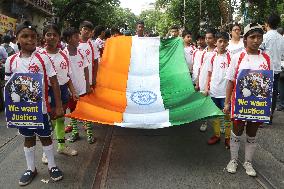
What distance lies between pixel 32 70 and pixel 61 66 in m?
0.92

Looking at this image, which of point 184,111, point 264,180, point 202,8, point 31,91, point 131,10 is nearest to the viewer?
point 31,91

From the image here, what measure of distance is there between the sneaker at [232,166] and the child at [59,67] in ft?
7.25

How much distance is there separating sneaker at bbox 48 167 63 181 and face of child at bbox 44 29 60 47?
1.65 metres

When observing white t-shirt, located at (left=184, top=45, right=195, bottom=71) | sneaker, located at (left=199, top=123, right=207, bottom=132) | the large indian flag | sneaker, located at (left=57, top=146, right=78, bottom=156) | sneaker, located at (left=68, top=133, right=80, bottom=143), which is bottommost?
sneaker, located at (left=57, top=146, right=78, bottom=156)

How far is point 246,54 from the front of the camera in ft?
15.4

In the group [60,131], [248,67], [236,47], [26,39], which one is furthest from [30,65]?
[236,47]

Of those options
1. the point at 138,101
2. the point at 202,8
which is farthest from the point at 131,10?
the point at 138,101

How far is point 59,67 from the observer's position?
529 centimetres

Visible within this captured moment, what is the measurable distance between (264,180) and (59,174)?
8.24 ft

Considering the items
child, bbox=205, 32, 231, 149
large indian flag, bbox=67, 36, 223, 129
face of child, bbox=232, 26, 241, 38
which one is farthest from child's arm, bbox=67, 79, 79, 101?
face of child, bbox=232, 26, 241, 38

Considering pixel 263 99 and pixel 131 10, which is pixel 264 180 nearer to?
pixel 263 99

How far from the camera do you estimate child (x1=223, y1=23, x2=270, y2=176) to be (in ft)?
15.2

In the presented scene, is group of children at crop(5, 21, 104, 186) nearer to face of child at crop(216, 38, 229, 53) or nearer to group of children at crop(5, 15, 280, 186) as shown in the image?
group of children at crop(5, 15, 280, 186)

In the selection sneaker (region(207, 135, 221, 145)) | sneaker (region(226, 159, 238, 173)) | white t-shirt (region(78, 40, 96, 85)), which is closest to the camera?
sneaker (region(226, 159, 238, 173))
